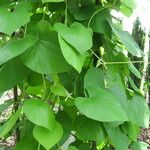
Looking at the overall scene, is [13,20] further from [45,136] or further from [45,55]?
[45,136]

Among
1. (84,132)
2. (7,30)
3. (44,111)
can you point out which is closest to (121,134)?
(84,132)

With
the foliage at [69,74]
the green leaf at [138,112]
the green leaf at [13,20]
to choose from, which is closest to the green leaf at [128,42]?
the foliage at [69,74]

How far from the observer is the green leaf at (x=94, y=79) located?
824mm

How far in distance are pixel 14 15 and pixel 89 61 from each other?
0.25 m

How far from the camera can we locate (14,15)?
738 millimetres

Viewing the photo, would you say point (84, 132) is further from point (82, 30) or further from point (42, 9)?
point (42, 9)

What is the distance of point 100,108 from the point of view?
72cm

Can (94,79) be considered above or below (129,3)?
below

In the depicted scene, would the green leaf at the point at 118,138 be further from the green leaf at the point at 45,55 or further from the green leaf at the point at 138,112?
the green leaf at the point at 45,55

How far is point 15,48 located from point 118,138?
32cm

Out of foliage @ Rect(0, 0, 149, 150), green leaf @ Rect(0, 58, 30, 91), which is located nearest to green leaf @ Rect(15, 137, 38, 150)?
foliage @ Rect(0, 0, 149, 150)

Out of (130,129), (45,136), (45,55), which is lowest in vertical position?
(130,129)

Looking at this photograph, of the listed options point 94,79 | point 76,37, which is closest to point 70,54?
point 76,37

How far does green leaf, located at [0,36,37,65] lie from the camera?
27.4 inches
